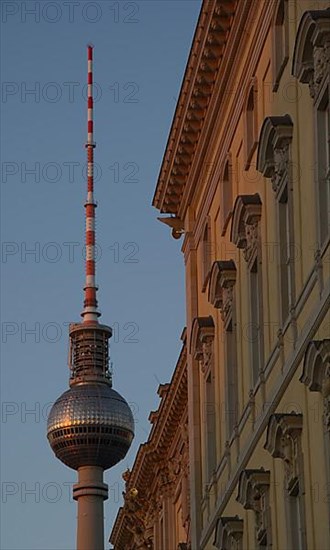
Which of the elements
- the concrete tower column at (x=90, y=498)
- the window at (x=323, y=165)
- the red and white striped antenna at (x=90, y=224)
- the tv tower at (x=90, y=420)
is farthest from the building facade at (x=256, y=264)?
the concrete tower column at (x=90, y=498)

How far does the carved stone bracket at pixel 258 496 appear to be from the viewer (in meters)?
29.3

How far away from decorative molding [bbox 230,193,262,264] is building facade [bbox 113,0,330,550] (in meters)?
0.04

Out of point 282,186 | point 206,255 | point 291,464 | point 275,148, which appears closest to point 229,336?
point 206,255

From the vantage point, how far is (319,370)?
78.8 feet

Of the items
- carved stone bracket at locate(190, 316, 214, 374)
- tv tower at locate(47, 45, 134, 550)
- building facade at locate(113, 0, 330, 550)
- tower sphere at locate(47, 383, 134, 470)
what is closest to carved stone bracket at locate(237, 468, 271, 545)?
building facade at locate(113, 0, 330, 550)

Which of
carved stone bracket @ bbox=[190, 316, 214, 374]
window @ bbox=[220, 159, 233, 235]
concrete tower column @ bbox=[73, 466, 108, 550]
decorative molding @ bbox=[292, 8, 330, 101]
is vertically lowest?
decorative molding @ bbox=[292, 8, 330, 101]

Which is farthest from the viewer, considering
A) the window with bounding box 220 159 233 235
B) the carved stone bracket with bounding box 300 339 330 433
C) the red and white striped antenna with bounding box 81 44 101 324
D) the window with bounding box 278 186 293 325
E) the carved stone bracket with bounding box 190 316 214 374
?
the red and white striped antenna with bounding box 81 44 101 324

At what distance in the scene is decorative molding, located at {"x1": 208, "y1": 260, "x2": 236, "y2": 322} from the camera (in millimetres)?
34812

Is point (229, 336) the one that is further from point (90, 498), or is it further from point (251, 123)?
point (90, 498)

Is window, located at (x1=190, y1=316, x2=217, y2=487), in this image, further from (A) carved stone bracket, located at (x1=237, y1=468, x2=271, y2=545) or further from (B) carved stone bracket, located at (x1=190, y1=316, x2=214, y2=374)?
(A) carved stone bracket, located at (x1=237, y1=468, x2=271, y2=545)

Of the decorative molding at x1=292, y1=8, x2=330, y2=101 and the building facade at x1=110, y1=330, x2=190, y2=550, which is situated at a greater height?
the building facade at x1=110, y1=330, x2=190, y2=550

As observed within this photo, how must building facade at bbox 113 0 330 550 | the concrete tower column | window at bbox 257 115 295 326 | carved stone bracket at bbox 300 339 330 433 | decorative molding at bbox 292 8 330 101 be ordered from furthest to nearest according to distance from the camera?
the concrete tower column < window at bbox 257 115 295 326 < building facade at bbox 113 0 330 550 < decorative molding at bbox 292 8 330 101 < carved stone bracket at bbox 300 339 330 433

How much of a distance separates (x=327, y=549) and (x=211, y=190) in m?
16.4

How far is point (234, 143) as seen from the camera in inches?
1391
